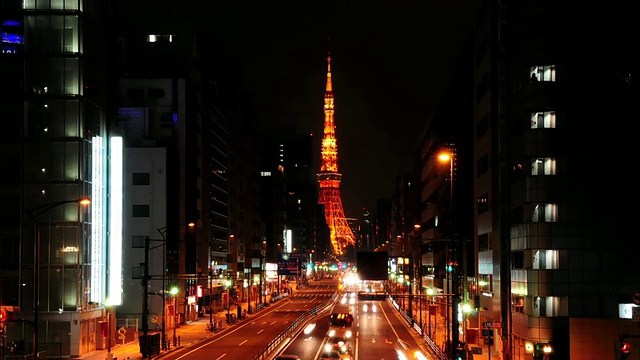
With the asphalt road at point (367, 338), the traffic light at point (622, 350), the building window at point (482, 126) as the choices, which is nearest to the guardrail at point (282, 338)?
the asphalt road at point (367, 338)

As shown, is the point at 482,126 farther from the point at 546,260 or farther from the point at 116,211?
the point at 116,211

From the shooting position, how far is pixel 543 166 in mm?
56719

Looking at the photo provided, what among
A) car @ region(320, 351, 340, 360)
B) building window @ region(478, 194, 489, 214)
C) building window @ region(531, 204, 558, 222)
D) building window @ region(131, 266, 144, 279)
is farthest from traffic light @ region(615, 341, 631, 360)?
building window @ region(131, 266, 144, 279)

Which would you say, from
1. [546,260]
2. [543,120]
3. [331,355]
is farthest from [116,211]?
[543,120]

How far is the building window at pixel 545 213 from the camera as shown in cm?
5600

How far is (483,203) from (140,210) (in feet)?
119

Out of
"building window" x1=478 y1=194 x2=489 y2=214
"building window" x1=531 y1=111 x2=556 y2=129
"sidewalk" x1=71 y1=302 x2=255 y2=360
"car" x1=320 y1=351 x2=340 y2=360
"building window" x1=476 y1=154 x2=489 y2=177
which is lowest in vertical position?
"sidewalk" x1=71 y1=302 x2=255 y2=360

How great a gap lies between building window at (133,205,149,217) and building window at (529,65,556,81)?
46.0 meters

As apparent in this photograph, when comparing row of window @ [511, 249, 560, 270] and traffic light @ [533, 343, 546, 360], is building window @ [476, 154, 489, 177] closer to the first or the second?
row of window @ [511, 249, 560, 270]

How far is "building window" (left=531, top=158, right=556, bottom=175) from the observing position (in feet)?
185

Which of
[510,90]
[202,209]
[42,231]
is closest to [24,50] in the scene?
[42,231]

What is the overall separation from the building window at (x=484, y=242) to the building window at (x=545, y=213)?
510 inches

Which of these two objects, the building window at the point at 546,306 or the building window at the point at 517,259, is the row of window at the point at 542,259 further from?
the building window at the point at 546,306

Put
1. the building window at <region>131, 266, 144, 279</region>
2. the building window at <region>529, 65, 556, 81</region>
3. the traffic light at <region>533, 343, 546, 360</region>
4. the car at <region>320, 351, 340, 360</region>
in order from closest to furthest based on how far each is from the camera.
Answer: the car at <region>320, 351, 340, 360</region>
the traffic light at <region>533, 343, 546, 360</region>
the building window at <region>529, 65, 556, 81</region>
the building window at <region>131, 266, 144, 279</region>
